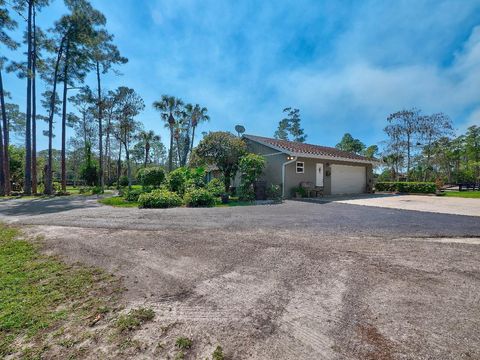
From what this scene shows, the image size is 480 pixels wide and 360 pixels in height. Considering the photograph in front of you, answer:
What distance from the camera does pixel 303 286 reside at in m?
2.54

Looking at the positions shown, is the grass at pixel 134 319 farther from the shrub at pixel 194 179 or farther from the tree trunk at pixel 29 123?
the tree trunk at pixel 29 123

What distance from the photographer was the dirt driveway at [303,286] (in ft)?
5.39

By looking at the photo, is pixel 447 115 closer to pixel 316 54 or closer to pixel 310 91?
pixel 310 91

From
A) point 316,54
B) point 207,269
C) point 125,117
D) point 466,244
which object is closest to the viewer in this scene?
point 207,269

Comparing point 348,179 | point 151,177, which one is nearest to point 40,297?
point 151,177

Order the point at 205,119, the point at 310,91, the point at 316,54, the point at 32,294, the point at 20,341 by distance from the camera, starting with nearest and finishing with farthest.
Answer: the point at 20,341, the point at 32,294, the point at 316,54, the point at 310,91, the point at 205,119

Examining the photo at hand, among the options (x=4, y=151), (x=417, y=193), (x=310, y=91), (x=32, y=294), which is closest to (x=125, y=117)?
(x=4, y=151)

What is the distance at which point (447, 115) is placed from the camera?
23.4 m

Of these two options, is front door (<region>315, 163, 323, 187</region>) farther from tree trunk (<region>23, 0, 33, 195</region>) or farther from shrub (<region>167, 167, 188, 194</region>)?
tree trunk (<region>23, 0, 33, 195</region>)

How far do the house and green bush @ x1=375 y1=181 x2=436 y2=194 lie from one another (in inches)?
104

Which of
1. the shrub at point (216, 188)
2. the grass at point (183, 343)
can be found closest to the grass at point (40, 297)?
the grass at point (183, 343)

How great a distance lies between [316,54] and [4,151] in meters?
22.8

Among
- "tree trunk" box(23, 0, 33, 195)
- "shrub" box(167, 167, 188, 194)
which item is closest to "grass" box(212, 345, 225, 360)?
"shrub" box(167, 167, 188, 194)

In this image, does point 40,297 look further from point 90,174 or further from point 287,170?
point 90,174
